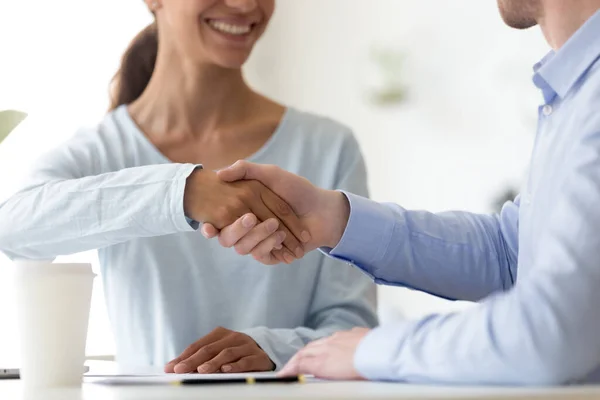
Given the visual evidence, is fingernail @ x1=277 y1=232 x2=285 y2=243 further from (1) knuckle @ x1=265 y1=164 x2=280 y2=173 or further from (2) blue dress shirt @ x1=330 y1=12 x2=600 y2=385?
(2) blue dress shirt @ x1=330 y1=12 x2=600 y2=385

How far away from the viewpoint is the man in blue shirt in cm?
74

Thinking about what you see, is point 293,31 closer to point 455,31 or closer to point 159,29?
point 455,31

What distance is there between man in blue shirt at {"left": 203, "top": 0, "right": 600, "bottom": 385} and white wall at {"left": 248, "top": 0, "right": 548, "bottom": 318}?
172 cm

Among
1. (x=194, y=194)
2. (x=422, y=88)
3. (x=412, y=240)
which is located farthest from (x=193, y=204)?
(x=422, y=88)

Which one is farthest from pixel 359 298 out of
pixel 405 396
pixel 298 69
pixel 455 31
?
pixel 298 69

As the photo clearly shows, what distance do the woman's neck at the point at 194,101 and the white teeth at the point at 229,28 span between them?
9 centimetres

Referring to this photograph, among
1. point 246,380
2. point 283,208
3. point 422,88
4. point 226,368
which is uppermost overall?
point 422,88

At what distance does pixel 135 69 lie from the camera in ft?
6.38

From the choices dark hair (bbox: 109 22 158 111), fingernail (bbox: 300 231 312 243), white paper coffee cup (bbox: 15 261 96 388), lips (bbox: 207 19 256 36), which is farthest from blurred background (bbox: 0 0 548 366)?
white paper coffee cup (bbox: 15 261 96 388)

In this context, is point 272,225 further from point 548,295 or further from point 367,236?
point 548,295

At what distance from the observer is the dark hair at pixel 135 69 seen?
1.94m

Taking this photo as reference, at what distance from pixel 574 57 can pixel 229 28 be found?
0.93 m

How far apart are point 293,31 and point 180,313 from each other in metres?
2.15

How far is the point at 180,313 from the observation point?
165cm
